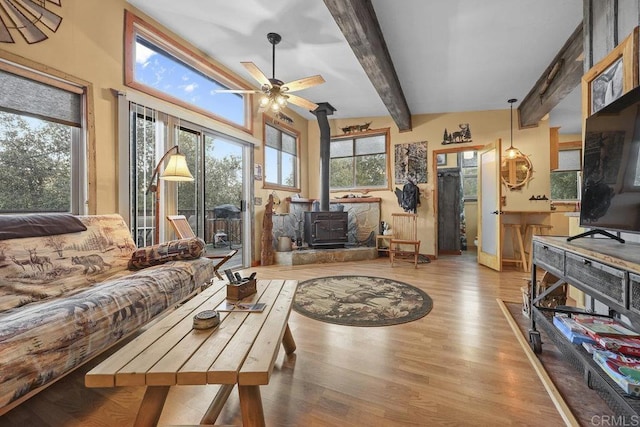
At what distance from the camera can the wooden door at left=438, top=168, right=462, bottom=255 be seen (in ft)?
19.0

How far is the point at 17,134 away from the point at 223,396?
246cm

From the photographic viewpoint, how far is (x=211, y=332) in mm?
1093

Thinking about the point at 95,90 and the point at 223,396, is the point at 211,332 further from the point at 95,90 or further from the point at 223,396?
the point at 95,90

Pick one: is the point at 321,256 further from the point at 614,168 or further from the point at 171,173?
the point at 614,168

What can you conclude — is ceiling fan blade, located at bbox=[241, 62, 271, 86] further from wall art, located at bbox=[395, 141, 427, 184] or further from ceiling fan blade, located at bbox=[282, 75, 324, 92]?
wall art, located at bbox=[395, 141, 427, 184]

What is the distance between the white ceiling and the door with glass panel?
114 cm

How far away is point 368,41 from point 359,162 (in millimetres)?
3351

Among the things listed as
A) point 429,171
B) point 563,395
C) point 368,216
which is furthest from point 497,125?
point 563,395

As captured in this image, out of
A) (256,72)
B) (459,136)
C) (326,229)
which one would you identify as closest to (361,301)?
(326,229)

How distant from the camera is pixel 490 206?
4.39 meters

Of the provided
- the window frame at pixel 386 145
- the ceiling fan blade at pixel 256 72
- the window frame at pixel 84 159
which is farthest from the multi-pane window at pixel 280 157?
the window frame at pixel 84 159

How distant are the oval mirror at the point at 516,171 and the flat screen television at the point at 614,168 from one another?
11.6 feet

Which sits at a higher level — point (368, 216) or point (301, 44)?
point (301, 44)

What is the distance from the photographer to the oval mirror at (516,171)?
15.2ft
